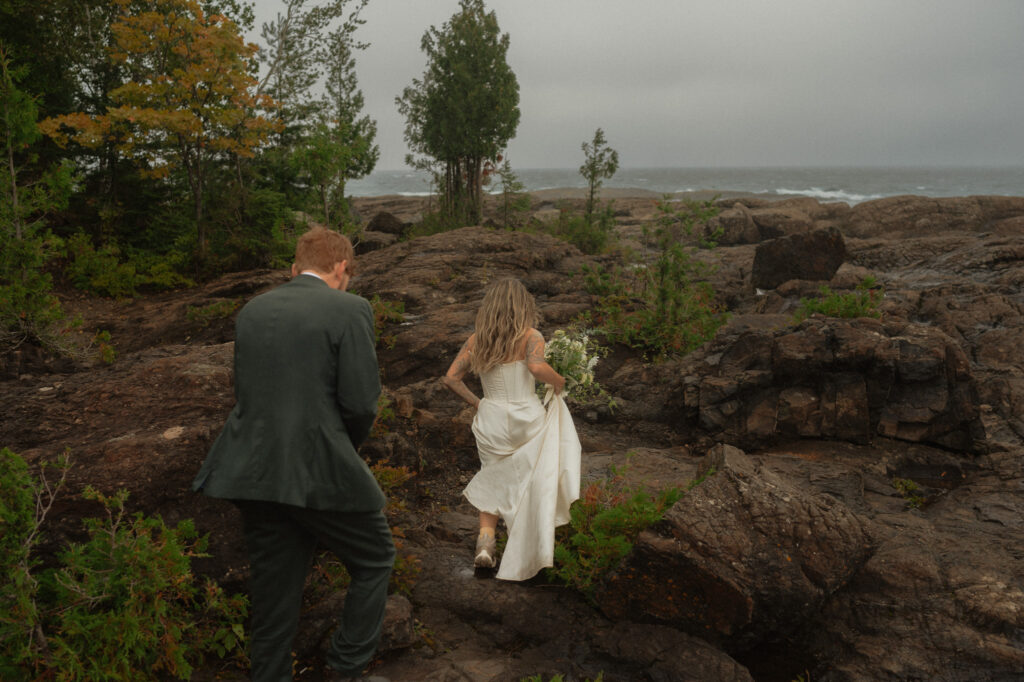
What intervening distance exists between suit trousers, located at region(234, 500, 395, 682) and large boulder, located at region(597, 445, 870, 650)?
1671mm

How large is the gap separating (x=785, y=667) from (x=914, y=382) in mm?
4983

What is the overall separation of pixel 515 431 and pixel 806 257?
13.0 m

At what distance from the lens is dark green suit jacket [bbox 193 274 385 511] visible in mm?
3039

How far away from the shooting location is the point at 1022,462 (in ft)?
23.6

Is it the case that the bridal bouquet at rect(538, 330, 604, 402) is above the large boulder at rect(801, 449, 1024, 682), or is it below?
above

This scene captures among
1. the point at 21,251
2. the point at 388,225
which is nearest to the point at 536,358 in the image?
the point at 21,251

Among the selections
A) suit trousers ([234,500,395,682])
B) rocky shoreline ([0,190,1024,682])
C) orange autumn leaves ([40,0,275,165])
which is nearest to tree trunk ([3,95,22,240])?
rocky shoreline ([0,190,1024,682])

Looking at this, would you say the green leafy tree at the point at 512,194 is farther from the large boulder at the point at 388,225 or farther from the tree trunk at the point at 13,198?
the tree trunk at the point at 13,198

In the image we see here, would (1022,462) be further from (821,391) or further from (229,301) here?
(229,301)

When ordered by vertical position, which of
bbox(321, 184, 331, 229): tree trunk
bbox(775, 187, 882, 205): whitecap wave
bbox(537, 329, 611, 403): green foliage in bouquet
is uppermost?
bbox(775, 187, 882, 205): whitecap wave

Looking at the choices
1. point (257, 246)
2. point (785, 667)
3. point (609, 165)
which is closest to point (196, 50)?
point (257, 246)

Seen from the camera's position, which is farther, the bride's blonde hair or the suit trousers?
the bride's blonde hair

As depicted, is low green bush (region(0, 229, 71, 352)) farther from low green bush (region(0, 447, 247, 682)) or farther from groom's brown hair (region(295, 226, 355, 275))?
groom's brown hair (region(295, 226, 355, 275))

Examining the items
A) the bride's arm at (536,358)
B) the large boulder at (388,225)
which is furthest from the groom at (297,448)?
the large boulder at (388,225)
